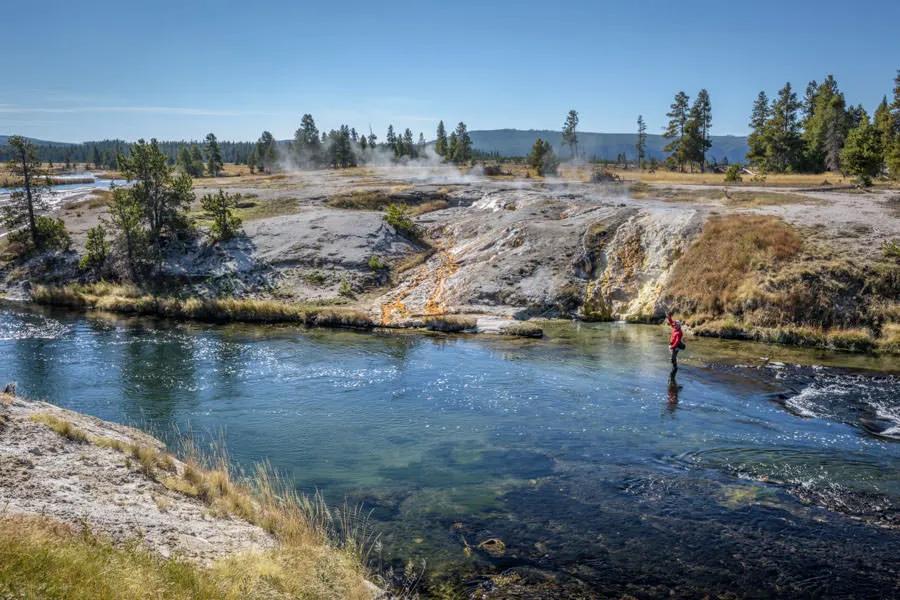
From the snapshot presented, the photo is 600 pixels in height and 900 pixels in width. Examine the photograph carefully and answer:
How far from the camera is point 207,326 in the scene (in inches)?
1437

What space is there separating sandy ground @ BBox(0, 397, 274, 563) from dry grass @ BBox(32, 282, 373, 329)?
2260cm

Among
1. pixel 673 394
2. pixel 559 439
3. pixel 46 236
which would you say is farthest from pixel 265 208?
pixel 559 439

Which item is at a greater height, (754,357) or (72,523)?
(72,523)

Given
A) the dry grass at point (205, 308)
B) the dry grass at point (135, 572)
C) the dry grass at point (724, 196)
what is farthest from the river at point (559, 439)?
the dry grass at point (724, 196)

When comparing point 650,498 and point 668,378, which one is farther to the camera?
point 668,378

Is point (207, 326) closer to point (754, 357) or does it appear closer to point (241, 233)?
point (241, 233)

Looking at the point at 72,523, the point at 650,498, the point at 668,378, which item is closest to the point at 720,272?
the point at 668,378

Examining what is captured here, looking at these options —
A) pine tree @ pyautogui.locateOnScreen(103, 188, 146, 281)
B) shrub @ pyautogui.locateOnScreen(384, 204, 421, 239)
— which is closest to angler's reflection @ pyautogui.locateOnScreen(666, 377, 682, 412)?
shrub @ pyautogui.locateOnScreen(384, 204, 421, 239)

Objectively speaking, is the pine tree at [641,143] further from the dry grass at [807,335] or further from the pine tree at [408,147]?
the dry grass at [807,335]

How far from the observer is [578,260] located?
1613 inches

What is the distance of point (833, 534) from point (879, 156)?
57.5 m

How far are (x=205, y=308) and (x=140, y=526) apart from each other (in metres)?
30.3

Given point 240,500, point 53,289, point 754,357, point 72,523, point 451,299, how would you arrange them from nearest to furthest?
point 72,523, point 240,500, point 754,357, point 451,299, point 53,289

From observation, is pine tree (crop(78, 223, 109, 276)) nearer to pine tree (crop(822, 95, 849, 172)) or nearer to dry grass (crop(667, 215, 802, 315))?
dry grass (crop(667, 215, 802, 315))
